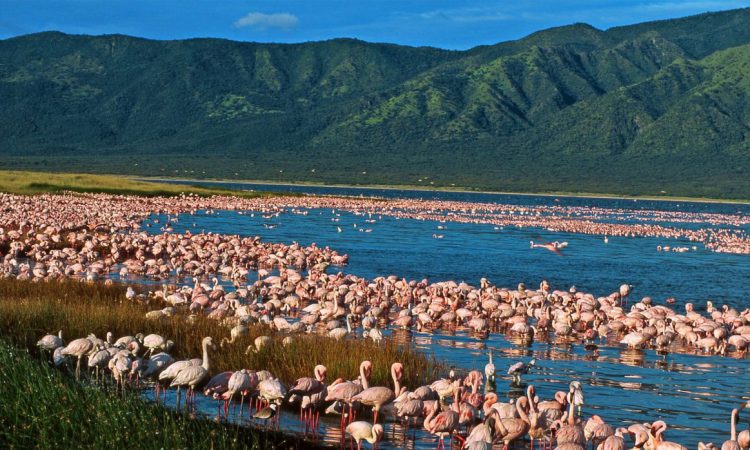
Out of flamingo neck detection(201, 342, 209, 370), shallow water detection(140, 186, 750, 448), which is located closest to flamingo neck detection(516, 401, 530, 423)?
shallow water detection(140, 186, 750, 448)

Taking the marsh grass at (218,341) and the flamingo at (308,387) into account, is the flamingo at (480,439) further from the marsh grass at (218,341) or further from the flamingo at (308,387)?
the marsh grass at (218,341)

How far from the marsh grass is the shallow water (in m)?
1.39

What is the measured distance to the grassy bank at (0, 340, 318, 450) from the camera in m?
9.32

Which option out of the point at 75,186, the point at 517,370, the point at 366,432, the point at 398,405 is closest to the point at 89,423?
the point at 366,432

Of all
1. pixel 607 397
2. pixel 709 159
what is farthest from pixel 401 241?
pixel 709 159

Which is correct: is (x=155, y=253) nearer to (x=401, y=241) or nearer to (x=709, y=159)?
(x=401, y=241)

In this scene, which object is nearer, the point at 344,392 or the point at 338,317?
the point at 344,392

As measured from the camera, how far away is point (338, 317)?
65.7 ft

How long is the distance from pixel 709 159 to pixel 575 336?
17207 cm

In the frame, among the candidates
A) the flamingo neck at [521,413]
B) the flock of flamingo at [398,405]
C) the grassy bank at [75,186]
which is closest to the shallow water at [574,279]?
the flock of flamingo at [398,405]

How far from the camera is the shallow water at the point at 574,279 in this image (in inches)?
→ 563

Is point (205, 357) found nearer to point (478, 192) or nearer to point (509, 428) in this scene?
point (509, 428)

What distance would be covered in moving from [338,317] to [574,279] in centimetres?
1507

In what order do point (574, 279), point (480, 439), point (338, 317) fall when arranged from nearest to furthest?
point (480, 439)
point (338, 317)
point (574, 279)
